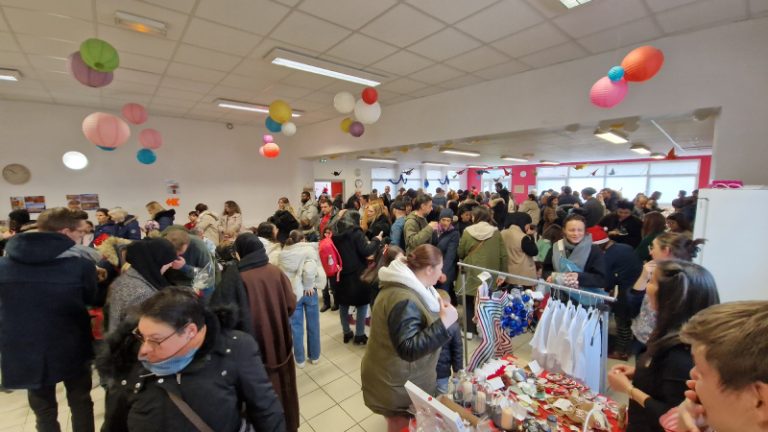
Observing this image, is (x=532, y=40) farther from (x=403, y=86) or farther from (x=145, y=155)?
(x=145, y=155)

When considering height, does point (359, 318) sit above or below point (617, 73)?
below

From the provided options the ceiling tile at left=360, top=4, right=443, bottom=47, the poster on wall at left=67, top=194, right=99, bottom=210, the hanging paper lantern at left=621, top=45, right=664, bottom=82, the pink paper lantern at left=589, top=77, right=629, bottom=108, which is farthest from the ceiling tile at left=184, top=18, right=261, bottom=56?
the poster on wall at left=67, top=194, right=99, bottom=210

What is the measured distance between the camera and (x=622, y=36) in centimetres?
308

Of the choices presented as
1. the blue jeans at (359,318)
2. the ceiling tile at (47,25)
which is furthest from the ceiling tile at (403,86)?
the ceiling tile at (47,25)

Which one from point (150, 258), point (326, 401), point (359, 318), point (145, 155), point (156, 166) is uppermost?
point (145, 155)

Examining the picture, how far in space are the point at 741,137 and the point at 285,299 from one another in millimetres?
4333

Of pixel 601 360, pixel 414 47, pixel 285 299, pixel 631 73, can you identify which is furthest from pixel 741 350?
pixel 414 47

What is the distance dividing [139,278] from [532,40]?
3.96 m

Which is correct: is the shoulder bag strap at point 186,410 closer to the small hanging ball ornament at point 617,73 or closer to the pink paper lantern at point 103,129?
the small hanging ball ornament at point 617,73

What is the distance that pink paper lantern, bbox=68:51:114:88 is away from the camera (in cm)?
262

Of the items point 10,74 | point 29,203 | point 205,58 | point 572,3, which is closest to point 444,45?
point 572,3

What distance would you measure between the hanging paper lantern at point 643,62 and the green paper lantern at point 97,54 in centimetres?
437

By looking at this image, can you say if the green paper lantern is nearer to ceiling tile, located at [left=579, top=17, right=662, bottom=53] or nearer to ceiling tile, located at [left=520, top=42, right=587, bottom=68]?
ceiling tile, located at [left=520, top=42, right=587, bottom=68]

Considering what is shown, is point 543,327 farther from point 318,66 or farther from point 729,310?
point 318,66
